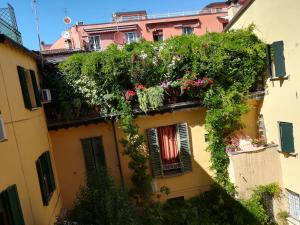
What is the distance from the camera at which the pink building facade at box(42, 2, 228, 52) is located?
3120cm

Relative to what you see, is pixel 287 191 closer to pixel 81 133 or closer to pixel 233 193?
pixel 233 193

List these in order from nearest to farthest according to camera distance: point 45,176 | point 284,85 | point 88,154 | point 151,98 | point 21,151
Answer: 1. point 21,151
2. point 45,176
3. point 284,85
4. point 151,98
5. point 88,154

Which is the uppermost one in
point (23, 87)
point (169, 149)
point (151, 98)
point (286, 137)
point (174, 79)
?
point (23, 87)

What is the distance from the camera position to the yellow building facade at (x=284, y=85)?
11.2 m

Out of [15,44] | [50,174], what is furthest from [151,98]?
[15,44]

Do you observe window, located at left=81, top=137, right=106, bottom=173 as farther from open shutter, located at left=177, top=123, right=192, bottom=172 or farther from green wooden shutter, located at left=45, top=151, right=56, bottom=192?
open shutter, located at left=177, top=123, right=192, bottom=172

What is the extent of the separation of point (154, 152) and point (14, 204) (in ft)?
23.6

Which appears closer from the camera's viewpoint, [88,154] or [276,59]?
[276,59]

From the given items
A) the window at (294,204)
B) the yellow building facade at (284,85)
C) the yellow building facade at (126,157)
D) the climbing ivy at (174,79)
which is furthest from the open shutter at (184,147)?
the window at (294,204)

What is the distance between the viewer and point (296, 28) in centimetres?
1080

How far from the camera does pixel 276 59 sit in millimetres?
12250

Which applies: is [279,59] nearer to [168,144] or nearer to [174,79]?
[174,79]

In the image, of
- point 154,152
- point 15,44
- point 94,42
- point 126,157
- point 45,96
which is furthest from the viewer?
point 94,42

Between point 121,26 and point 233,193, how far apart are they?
2310 centimetres
